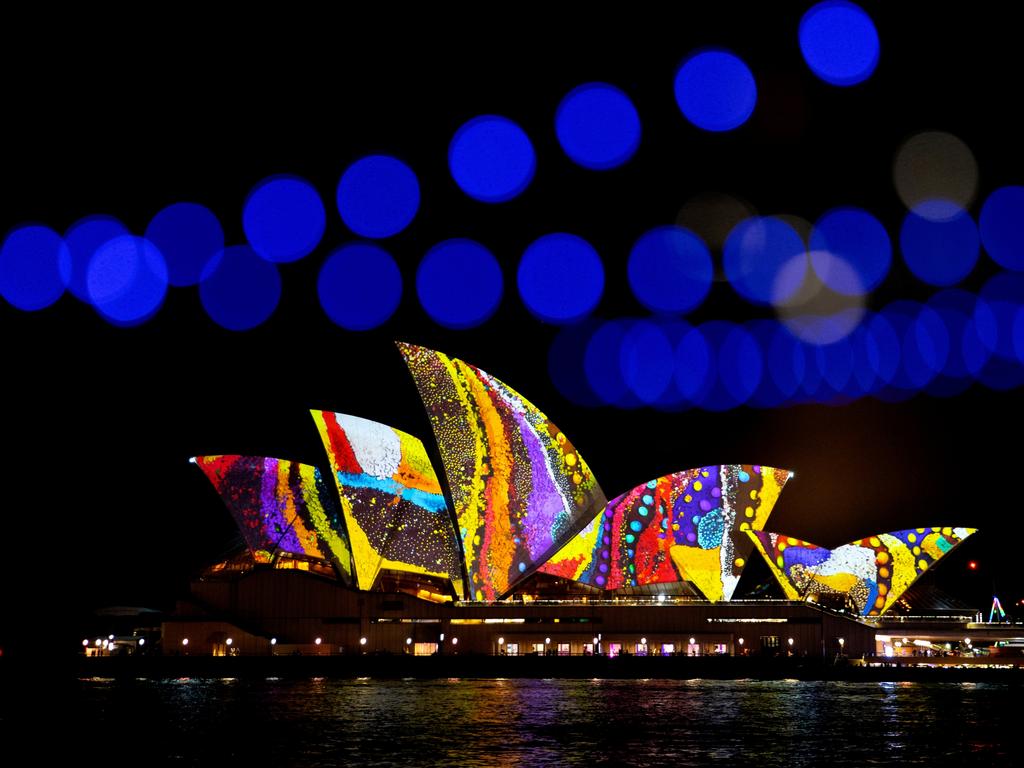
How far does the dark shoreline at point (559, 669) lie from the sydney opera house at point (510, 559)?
285 cm

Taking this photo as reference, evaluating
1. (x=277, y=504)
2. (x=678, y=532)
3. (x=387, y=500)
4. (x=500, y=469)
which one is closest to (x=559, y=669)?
(x=678, y=532)

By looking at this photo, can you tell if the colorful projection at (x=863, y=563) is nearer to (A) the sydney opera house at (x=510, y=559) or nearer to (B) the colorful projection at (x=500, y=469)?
(A) the sydney opera house at (x=510, y=559)

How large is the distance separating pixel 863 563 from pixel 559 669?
16234mm

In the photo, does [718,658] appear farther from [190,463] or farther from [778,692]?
[190,463]

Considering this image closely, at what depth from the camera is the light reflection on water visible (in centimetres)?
2909

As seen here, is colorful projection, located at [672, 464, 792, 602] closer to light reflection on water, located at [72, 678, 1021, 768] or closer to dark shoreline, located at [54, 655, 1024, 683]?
dark shoreline, located at [54, 655, 1024, 683]

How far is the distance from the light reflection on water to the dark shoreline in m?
4.94

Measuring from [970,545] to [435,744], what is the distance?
65080mm

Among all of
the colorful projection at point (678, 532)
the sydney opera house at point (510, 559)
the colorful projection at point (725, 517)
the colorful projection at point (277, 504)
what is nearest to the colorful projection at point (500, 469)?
the sydney opera house at point (510, 559)

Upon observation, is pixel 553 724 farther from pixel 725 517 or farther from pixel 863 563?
pixel 863 563

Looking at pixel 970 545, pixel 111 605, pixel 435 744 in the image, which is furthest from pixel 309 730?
pixel 970 545

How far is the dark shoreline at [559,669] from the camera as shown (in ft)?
181

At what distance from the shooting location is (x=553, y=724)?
114ft

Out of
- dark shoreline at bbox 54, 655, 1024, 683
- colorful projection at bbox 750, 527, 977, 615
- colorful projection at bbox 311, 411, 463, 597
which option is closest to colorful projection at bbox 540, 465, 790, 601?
colorful projection at bbox 750, 527, 977, 615
